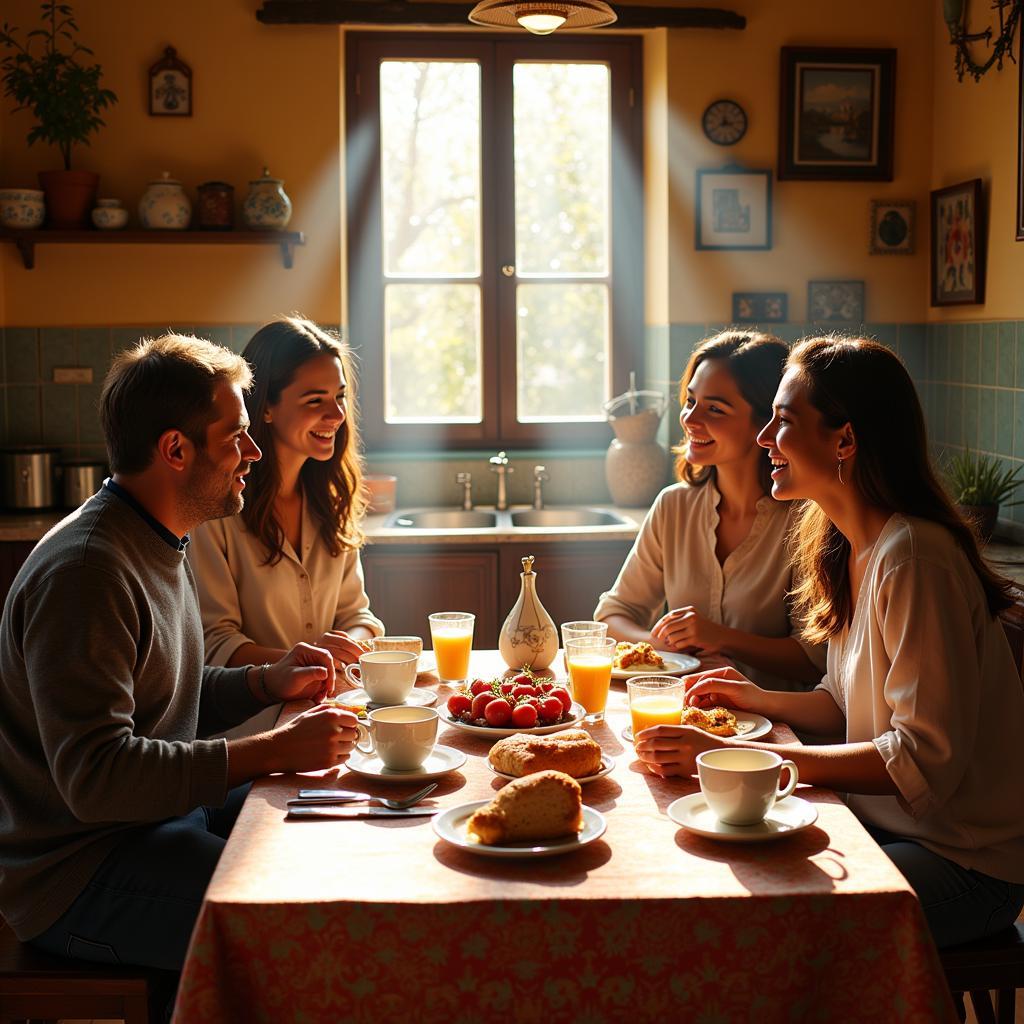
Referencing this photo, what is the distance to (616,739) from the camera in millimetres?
1902

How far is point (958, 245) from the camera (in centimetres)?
395

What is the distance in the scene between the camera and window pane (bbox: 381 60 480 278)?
4.38 meters

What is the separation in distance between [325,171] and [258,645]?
2182 mm

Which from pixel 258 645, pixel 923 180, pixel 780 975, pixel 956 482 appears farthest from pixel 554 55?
pixel 780 975

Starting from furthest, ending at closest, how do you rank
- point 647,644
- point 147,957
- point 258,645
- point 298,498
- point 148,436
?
point 298,498, point 258,645, point 647,644, point 148,436, point 147,957

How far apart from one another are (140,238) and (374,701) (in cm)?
249

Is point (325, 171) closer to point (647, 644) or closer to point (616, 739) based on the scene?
point (647, 644)

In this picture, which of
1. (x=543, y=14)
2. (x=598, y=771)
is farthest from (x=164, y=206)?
(x=598, y=771)

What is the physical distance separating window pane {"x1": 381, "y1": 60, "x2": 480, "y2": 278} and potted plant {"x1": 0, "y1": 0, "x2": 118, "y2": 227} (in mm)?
951

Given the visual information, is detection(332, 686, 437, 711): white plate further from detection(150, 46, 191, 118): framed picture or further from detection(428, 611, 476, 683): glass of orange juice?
detection(150, 46, 191, 118): framed picture

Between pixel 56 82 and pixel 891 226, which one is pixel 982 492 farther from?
pixel 56 82

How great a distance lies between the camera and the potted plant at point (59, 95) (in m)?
3.87

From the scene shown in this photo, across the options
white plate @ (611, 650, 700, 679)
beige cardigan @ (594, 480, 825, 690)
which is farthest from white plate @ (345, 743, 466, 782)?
beige cardigan @ (594, 480, 825, 690)

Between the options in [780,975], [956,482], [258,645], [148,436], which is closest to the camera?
[780,975]
